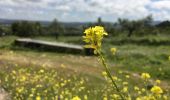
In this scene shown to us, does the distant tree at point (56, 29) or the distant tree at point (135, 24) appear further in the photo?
the distant tree at point (56, 29)

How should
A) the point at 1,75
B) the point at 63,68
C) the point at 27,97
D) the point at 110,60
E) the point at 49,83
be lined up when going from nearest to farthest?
the point at 27,97, the point at 49,83, the point at 1,75, the point at 63,68, the point at 110,60

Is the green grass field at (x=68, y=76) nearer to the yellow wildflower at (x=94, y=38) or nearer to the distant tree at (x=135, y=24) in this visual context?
the yellow wildflower at (x=94, y=38)

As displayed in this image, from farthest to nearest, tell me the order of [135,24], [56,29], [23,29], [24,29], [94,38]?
[56,29] → [24,29] → [23,29] → [135,24] → [94,38]

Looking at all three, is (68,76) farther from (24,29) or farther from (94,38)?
(24,29)

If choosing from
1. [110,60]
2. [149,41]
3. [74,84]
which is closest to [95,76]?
[74,84]

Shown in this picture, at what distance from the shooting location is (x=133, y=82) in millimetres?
19594

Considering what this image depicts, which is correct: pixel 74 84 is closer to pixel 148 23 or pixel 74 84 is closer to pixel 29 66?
pixel 29 66

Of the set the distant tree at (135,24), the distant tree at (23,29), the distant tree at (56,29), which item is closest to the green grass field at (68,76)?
the distant tree at (135,24)

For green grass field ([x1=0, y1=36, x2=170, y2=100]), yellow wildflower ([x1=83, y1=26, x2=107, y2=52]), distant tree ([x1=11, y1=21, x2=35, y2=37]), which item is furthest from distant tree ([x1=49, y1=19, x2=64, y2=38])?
yellow wildflower ([x1=83, y1=26, x2=107, y2=52])

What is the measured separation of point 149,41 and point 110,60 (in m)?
17.1

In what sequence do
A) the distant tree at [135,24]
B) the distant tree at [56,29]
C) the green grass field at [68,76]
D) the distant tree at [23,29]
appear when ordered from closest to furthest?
the green grass field at [68,76]
the distant tree at [135,24]
the distant tree at [23,29]
the distant tree at [56,29]

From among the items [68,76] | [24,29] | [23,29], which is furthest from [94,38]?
[24,29]

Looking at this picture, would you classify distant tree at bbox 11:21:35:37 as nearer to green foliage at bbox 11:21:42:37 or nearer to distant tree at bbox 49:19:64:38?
green foliage at bbox 11:21:42:37

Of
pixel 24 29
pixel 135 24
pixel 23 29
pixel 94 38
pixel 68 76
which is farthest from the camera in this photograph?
pixel 24 29
